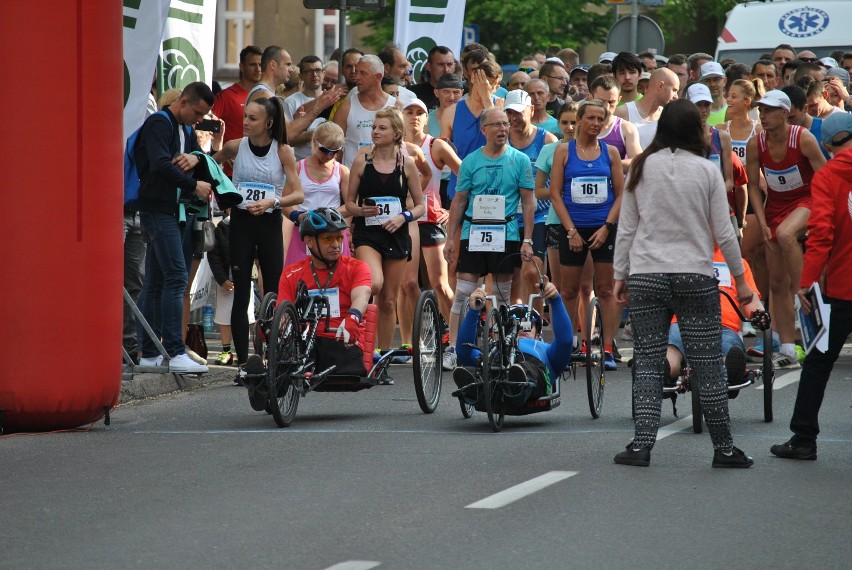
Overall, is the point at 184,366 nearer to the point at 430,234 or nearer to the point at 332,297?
the point at 332,297

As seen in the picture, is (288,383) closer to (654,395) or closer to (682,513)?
(654,395)

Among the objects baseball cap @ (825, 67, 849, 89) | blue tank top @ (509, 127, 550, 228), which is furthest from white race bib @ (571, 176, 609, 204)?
baseball cap @ (825, 67, 849, 89)

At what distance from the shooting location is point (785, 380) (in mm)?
13078

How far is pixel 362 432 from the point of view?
10148 millimetres

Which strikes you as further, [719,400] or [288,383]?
[288,383]

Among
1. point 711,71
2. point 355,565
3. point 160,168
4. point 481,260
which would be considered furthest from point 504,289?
point 355,565

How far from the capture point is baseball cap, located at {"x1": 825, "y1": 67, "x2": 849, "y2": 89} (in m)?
17.8

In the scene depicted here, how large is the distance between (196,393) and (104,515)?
16.6 ft

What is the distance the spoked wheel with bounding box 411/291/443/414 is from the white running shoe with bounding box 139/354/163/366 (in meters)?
2.03

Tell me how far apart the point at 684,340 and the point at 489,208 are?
4319 millimetres

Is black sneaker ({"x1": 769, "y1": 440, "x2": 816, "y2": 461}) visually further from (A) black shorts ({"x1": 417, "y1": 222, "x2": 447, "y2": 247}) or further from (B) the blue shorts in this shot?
(A) black shorts ({"x1": 417, "y1": 222, "x2": 447, "y2": 247})

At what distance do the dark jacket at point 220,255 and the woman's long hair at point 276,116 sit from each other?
1.67 meters

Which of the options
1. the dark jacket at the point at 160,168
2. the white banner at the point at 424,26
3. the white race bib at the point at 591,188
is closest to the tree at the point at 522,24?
the white banner at the point at 424,26

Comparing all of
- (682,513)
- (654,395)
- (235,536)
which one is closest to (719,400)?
(654,395)
